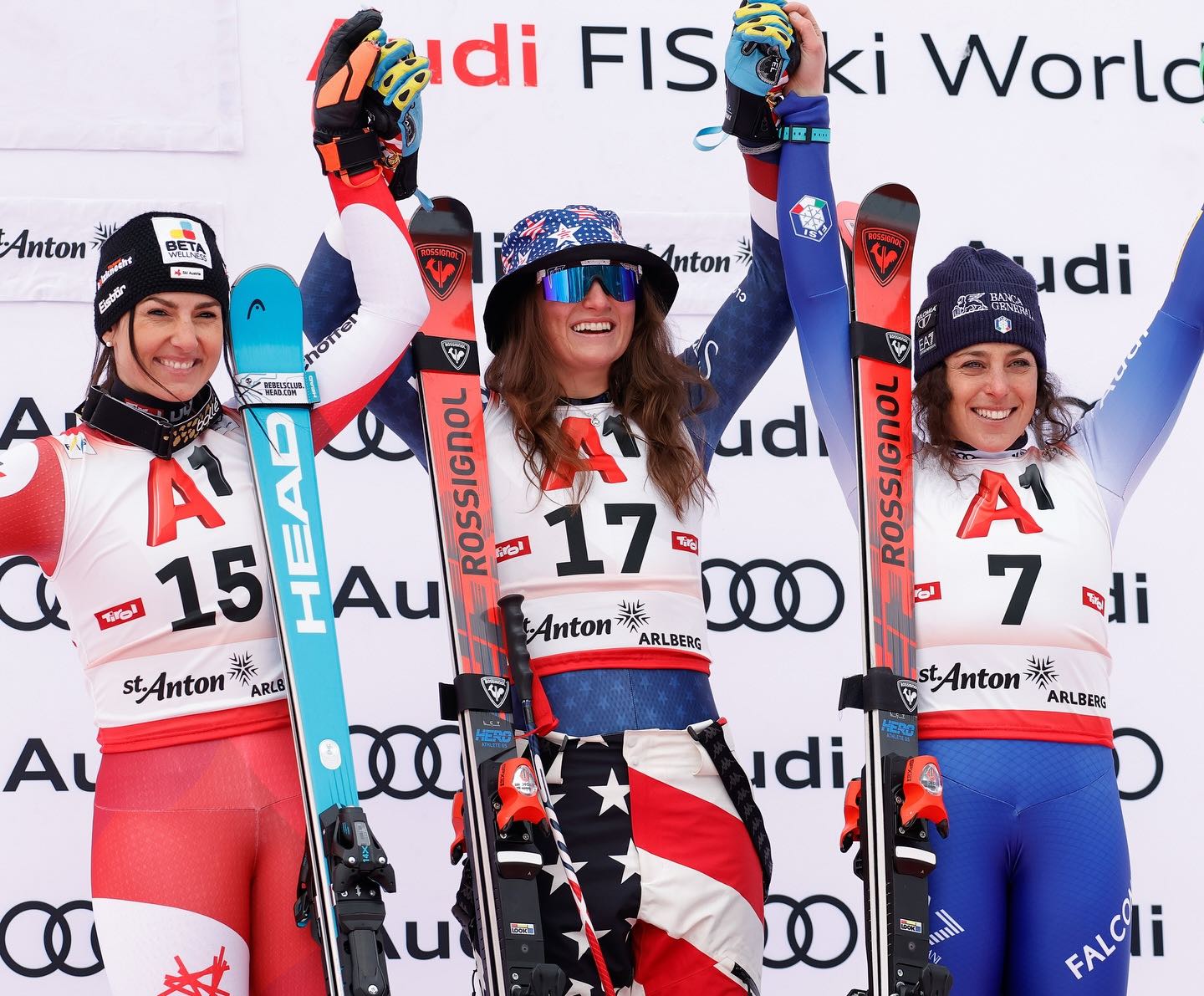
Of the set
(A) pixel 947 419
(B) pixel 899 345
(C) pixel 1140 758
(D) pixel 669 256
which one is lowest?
(C) pixel 1140 758

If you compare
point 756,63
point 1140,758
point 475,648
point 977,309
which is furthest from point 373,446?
point 1140,758

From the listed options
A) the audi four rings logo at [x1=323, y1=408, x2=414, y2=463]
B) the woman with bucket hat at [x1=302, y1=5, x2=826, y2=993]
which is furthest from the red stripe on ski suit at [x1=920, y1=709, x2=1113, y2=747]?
the audi four rings logo at [x1=323, y1=408, x2=414, y2=463]

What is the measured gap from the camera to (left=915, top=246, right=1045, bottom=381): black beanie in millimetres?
2850

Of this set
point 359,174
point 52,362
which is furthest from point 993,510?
point 52,362

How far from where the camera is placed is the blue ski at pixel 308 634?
234cm

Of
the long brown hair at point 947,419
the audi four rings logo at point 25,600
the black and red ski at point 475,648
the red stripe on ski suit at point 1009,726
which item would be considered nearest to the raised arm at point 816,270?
the long brown hair at point 947,419

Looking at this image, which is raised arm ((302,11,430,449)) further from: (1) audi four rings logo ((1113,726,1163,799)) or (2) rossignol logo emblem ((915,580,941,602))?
(1) audi four rings logo ((1113,726,1163,799))

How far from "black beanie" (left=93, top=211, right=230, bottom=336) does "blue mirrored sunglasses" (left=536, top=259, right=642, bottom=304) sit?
0.54m

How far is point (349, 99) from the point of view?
2773 millimetres

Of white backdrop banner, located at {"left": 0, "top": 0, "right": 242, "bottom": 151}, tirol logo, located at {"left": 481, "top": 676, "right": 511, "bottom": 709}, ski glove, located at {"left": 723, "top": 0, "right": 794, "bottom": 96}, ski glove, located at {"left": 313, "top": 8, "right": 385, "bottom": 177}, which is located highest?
white backdrop banner, located at {"left": 0, "top": 0, "right": 242, "bottom": 151}

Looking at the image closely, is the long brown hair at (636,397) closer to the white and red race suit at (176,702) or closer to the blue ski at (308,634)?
the blue ski at (308,634)

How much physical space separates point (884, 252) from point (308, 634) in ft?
4.18

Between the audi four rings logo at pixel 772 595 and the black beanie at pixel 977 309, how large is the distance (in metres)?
0.99

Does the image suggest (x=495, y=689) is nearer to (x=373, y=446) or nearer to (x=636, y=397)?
(x=636, y=397)
